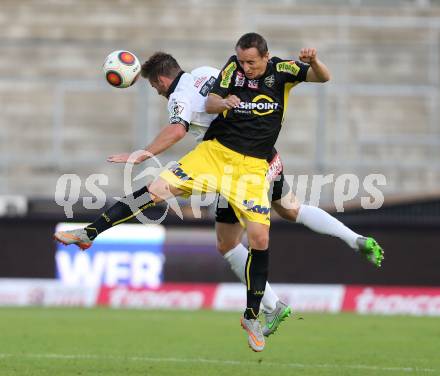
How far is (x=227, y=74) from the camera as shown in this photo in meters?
8.41

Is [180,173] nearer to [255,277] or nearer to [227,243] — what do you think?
[227,243]

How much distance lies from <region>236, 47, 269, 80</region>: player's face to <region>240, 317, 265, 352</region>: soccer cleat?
78.1 inches

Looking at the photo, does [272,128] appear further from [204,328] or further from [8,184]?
[8,184]

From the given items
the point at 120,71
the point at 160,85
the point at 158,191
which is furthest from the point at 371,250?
the point at 120,71

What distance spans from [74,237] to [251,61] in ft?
6.39

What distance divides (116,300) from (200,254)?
1.38 m

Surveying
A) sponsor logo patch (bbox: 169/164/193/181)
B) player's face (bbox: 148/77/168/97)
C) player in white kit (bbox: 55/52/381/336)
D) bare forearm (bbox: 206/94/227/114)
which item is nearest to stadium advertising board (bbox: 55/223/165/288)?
player in white kit (bbox: 55/52/381/336)

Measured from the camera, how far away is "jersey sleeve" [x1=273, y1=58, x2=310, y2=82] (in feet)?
27.7

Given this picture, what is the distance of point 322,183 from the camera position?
52.8 ft

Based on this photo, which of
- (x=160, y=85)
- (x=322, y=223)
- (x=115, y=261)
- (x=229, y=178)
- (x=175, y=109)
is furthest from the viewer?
(x=115, y=261)

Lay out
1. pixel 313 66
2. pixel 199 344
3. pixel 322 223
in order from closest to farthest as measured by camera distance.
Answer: pixel 313 66
pixel 322 223
pixel 199 344

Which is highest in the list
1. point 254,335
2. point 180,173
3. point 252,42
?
point 252,42

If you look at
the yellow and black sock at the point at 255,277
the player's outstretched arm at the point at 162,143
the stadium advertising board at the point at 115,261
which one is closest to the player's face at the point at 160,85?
the player's outstretched arm at the point at 162,143

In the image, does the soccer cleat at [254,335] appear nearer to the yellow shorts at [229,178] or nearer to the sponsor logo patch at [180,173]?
the yellow shorts at [229,178]
